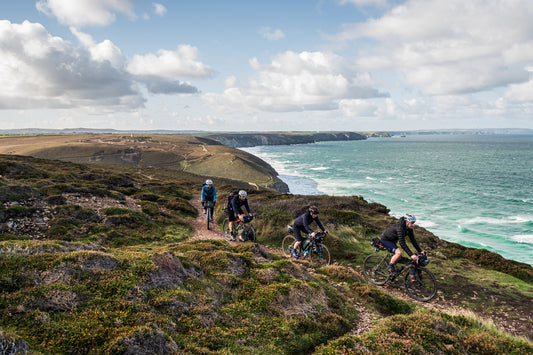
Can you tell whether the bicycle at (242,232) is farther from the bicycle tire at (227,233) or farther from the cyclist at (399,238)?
the cyclist at (399,238)

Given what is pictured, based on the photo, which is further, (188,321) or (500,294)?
(500,294)

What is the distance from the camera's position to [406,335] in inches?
269

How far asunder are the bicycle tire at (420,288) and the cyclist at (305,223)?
12.9 feet

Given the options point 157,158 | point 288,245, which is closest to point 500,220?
point 288,245

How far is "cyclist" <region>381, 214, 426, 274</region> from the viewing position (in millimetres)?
10578

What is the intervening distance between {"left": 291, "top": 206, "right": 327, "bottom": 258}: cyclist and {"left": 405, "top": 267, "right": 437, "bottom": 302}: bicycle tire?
394cm

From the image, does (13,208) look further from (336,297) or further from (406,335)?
(406,335)

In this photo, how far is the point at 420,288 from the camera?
11.8 m

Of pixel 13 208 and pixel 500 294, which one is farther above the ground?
pixel 13 208

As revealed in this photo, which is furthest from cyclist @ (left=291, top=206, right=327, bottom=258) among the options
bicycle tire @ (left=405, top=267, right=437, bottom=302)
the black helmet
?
bicycle tire @ (left=405, top=267, right=437, bottom=302)

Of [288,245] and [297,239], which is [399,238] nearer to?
[297,239]

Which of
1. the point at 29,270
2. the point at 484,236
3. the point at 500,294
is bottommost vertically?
the point at 484,236

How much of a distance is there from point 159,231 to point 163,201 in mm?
8912

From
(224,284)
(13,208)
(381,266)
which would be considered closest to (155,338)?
(224,284)
